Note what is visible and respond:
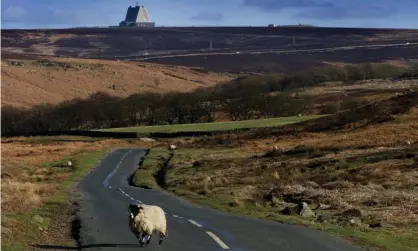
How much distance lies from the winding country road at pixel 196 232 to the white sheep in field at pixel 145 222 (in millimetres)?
316

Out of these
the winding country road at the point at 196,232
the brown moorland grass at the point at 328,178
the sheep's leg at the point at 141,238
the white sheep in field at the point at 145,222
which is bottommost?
the brown moorland grass at the point at 328,178

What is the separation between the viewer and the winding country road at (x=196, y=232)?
1709 cm

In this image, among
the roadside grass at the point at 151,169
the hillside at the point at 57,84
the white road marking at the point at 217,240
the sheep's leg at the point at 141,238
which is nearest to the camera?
the sheep's leg at the point at 141,238

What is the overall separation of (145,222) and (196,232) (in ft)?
10.7

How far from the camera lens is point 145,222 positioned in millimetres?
16781

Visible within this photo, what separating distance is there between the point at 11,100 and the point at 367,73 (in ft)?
303

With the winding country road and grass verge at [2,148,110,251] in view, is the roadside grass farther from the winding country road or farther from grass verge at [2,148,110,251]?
the winding country road

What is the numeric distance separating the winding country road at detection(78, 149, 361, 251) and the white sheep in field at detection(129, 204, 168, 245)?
316mm

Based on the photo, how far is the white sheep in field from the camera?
16.8 meters

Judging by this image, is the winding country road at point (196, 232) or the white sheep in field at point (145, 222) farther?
the winding country road at point (196, 232)

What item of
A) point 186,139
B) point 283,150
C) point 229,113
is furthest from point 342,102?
point 283,150

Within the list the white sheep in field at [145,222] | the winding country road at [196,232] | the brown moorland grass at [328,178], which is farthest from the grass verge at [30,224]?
the brown moorland grass at [328,178]

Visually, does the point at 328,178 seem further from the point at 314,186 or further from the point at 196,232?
the point at 196,232

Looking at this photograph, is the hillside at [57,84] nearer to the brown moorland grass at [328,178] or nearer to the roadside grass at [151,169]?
the roadside grass at [151,169]
